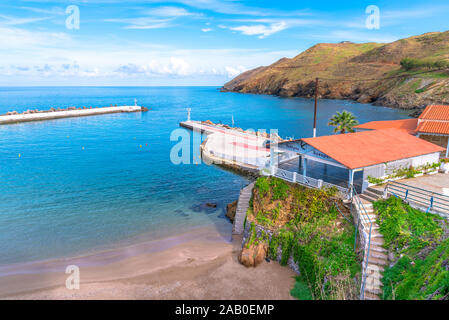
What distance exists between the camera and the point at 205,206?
27656 mm

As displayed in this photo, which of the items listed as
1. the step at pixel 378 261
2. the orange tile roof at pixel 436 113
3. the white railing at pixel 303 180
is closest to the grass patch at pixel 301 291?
the step at pixel 378 261

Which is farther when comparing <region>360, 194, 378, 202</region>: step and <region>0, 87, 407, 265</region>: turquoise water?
<region>0, 87, 407, 265</region>: turquoise water

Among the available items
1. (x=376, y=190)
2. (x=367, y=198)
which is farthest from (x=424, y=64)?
(x=367, y=198)

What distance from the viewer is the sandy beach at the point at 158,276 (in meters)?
16.1

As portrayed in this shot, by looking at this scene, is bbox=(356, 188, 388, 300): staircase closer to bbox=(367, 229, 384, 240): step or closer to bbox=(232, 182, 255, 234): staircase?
bbox=(367, 229, 384, 240): step

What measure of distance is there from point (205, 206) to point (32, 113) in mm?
90927

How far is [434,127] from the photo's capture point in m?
28.8

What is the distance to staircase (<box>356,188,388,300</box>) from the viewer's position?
1296 cm

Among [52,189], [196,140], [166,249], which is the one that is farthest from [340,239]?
[196,140]

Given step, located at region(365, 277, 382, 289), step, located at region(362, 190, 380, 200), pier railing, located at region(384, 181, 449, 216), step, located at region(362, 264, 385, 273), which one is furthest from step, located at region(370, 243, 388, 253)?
step, located at region(362, 190, 380, 200)

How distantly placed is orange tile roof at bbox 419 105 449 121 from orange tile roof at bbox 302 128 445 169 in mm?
8091

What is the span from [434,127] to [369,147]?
42.9 ft

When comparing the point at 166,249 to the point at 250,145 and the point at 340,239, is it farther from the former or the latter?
the point at 250,145

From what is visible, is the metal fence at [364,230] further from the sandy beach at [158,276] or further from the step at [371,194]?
the sandy beach at [158,276]
